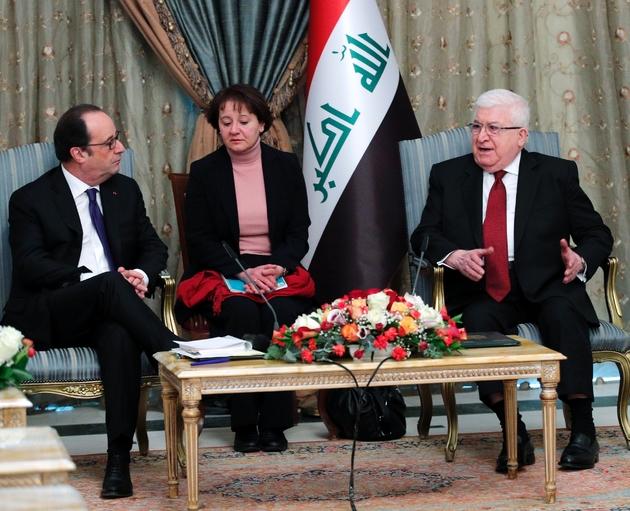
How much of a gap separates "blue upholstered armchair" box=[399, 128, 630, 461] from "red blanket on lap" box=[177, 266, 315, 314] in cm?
43

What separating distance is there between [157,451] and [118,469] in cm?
61

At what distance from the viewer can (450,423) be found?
137 inches

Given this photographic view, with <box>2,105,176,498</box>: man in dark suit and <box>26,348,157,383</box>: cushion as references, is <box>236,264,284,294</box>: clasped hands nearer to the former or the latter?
<box>2,105,176,498</box>: man in dark suit

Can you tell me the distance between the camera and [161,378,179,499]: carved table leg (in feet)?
9.92

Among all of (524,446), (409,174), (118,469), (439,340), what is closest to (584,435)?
(524,446)

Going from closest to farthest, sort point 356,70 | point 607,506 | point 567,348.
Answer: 1. point 607,506
2. point 567,348
3. point 356,70

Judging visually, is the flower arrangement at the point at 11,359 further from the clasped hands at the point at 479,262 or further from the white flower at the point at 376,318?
the clasped hands at the point at 479,262

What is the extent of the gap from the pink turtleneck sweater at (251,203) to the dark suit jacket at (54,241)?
38cm

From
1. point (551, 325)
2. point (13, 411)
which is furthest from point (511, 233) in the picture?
point (13, 411)

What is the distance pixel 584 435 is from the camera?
326cm

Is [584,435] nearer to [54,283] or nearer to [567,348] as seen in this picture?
[567,348]

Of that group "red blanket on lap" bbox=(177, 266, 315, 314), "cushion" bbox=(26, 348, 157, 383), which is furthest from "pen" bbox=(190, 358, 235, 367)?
"red blanket on lap" bbox=(177, 266, 315, 314)

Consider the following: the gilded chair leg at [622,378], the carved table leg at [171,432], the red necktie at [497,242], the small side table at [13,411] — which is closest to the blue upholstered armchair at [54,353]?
the carved table leg at [171,432]

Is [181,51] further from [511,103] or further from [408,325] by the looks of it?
[408,325]
